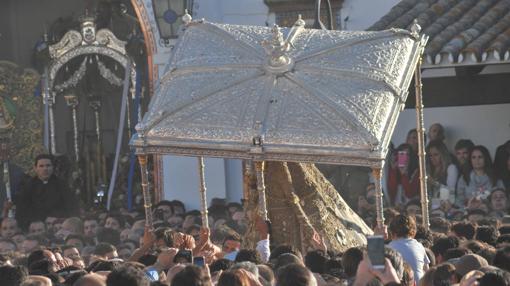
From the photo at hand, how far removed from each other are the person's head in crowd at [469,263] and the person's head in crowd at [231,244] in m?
3.45

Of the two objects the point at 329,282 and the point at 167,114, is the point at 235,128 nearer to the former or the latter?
the point at 167,114

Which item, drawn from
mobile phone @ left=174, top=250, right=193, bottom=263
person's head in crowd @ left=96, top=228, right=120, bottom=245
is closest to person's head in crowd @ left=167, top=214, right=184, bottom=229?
person's head in crowd @ left=96, top=228, right=120, bottom=245

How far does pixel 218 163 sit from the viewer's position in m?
22.0

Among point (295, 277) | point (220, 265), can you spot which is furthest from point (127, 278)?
point (220, 265)

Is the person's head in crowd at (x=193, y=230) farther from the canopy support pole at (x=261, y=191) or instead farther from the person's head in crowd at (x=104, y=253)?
the canopy support pole at (x=261, y=191)

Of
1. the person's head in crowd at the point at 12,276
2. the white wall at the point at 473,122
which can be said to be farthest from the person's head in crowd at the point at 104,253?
the white wall at the point at 473,122

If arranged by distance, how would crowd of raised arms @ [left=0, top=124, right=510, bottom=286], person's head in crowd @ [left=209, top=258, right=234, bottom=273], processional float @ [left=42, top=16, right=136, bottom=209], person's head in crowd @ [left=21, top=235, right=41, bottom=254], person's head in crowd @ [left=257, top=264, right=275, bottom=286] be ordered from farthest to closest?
processional float @ [left=42, top=16, right=136, bottom=209]
person's head in crowd @ [left=21, top=235, right=41, bottom=254]
person's head in crowd @ [left=209, top=258, right=234, bottom=273]
person's head in crowd @ [left=257, top=264, right=275, bottom=286]
crowd of raised arms @ [left=0, top=124, right=510, bottom=286]

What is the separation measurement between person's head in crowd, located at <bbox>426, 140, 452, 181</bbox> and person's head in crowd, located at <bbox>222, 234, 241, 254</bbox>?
20.7ft

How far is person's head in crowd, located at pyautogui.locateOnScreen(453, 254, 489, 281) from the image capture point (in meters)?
10.9

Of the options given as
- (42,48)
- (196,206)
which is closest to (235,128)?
(196,206)

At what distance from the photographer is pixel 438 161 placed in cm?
2053

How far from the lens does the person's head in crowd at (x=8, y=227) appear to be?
20.1m

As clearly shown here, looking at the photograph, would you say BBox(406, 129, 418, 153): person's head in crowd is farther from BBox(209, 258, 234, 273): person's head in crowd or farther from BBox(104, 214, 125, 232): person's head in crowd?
BBox(209, 258, 234, 273): person's head in crowd

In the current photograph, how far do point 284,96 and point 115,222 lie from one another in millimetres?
6538
